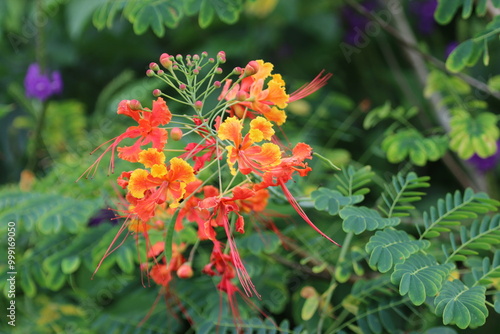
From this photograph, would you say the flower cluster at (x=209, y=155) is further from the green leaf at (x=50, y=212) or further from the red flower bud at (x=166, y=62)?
the green leaf at (x=50, y=212)

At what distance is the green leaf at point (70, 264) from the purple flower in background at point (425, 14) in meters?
1.69

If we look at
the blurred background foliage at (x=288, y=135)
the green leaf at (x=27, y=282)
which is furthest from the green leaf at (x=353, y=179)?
the green leaf at (x=27, y=282)

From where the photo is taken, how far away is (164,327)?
1.56m

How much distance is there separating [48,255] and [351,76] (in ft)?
5.33

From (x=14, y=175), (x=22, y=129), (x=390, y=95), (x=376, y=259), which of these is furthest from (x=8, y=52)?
(x=376, y=259)

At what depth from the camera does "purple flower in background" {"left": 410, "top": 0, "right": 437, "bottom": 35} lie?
2.45 meters

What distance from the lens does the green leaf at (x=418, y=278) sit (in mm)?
994

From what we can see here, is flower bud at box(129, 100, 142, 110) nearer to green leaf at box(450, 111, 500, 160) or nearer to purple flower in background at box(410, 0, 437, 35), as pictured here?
green leaf at box(450, 111, 500, 160)

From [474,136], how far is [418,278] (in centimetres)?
64

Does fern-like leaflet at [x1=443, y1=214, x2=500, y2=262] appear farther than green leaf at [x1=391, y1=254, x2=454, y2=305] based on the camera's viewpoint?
Yes

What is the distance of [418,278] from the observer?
1.01 metres

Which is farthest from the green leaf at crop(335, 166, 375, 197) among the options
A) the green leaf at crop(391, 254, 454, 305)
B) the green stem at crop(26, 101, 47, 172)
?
the green stem at crop(26, 101, 47, 172)

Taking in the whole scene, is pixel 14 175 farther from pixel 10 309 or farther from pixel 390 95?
pixel 390 95

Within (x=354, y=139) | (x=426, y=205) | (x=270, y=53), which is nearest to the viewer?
(x=426, y=205)
